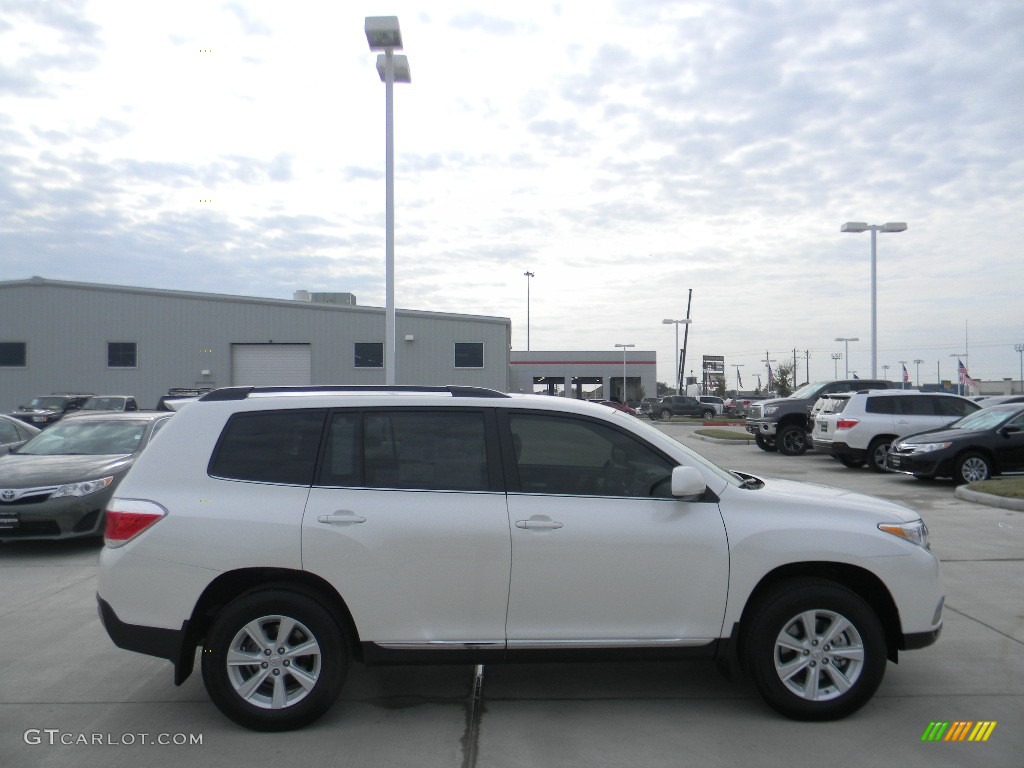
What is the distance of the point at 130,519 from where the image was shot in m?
4.52

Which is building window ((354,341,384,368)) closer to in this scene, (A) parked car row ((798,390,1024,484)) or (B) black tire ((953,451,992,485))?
(A) parked car row ((798,390,1024,484))

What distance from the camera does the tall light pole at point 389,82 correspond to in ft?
46.9

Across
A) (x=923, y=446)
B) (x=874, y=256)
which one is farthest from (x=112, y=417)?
(x=874, y=256)

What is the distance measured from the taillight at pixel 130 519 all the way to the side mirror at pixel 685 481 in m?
2.66

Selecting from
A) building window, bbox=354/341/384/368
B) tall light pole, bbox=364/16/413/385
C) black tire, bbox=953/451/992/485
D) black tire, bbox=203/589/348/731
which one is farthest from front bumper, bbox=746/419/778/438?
black tire, bbox=203/589/348/731

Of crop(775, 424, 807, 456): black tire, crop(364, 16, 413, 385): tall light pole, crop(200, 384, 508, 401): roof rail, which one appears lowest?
crop(775, 424, 807, 456): black tire

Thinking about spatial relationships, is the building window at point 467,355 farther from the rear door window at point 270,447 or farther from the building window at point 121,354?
the rear door window at point 270,447

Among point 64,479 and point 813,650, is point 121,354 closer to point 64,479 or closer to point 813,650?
point 64,479

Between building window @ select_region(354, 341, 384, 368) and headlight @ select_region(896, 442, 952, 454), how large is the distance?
78.4ft

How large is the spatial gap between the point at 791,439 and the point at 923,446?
710 centimetres

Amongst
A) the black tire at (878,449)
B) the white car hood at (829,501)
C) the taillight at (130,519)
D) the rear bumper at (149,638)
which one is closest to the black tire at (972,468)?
the black tire at (878,449)

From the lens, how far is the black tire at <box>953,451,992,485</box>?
14.5 metres

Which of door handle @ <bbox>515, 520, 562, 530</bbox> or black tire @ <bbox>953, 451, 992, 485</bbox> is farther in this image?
black tire @ <bbox>953, 451, 992, 485</bbox>

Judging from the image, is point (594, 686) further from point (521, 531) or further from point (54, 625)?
point (54, 625)
